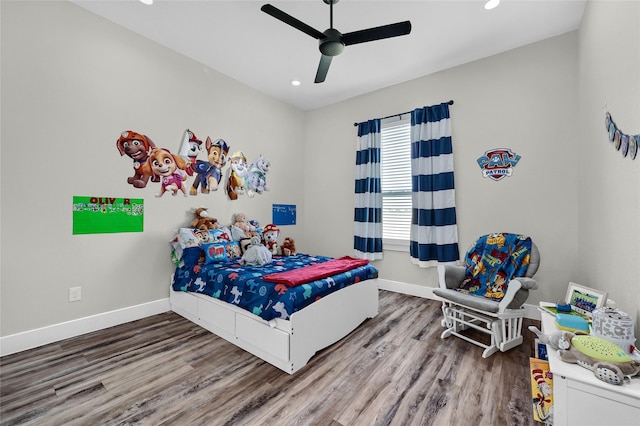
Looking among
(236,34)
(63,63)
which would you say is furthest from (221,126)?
(63,63)

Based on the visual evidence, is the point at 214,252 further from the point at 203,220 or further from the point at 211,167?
the point at 211,167

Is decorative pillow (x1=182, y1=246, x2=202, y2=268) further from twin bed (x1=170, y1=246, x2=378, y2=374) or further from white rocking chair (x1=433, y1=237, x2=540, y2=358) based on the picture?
white rocking chair (x1=433, y1=237, x2=540, y2=358)

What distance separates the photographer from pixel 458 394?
171 centimetres

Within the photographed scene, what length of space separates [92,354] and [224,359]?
1.07 metres

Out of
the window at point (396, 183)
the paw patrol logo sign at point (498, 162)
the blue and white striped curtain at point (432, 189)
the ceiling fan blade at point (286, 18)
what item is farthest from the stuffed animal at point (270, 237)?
the paw patrol logo sign at point (498, 162)

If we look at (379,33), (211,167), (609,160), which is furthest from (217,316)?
(609,160)

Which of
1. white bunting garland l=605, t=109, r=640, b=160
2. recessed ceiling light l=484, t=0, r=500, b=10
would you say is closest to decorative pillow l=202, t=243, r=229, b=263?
white bunting garland l=605, t=109, r=640, b=160

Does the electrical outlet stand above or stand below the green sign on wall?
below

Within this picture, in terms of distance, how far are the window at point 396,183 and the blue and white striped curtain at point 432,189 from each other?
0.63ft

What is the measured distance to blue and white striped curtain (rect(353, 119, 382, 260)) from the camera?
3.96 meters

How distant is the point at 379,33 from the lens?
6.88 ft

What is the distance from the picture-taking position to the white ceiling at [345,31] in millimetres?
2426

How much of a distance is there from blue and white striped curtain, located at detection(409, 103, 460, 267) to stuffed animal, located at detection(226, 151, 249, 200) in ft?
7.73

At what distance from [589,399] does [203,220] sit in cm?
333
